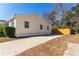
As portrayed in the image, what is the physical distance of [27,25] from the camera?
17.4 metres

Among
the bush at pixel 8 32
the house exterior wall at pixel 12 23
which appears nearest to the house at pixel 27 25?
the house exterior wall at pixel 12 23

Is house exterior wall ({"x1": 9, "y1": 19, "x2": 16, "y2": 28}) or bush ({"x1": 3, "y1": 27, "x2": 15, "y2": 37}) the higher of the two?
house exterior wall ({"x1": 9, "y1": 19, "x2": 16, "y2": 28})

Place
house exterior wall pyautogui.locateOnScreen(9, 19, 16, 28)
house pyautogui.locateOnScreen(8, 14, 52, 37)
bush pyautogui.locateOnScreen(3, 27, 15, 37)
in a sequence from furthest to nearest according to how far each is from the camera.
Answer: house exterior wall pyautogui.locateOnScreen(9, 19, 16, 28) < house pyautogui.locateOnScreen(8, 14, 52, 37) < bush pyautogui.locateOnScreen(3, 27, 15, 37)

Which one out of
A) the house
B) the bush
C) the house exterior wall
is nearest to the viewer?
the bush

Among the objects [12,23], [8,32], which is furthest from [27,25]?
[8,32]

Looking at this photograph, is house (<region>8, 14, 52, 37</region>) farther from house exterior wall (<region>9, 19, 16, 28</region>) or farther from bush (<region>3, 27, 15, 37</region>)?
bush (<region>3, 27, 15, 37</region>)

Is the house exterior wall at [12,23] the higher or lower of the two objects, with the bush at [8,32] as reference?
higher

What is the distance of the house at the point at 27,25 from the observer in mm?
15828

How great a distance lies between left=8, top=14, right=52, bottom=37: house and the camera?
15.8 m

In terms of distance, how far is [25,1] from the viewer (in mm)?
11180

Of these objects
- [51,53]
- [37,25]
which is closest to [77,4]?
[51,53]

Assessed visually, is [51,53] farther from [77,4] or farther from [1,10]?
[1,10]

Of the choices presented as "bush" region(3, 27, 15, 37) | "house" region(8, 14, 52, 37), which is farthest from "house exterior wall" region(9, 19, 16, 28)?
"bush" region(3, 27, 15, 37)

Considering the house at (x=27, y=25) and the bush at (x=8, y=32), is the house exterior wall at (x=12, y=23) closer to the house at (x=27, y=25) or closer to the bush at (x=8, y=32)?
the house at (x=27, y=25)
